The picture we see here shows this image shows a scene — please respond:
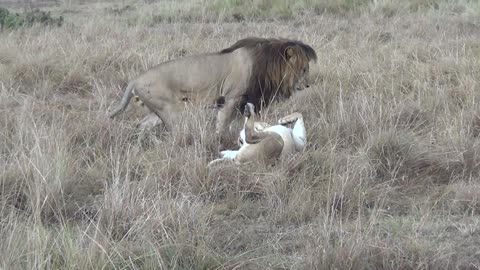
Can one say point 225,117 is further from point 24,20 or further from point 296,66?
point 24,20

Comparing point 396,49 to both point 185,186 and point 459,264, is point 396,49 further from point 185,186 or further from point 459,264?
point 459,264

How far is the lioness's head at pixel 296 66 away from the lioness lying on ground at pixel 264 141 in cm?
52

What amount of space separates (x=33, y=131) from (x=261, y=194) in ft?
5.07

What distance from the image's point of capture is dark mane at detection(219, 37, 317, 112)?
19.9ft

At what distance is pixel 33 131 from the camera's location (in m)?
4.86

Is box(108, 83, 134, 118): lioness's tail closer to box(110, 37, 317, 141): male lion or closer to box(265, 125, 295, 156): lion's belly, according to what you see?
box(110, 37, 317, 141): male lion

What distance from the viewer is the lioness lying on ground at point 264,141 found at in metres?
4.99

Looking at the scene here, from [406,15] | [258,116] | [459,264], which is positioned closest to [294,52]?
[258,116]

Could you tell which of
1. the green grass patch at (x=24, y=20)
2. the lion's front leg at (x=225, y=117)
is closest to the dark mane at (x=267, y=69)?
the lion's front leg at (x=225, y=117)

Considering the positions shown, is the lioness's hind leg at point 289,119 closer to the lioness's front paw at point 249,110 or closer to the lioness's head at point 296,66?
the lioness's front paw at point 249,110

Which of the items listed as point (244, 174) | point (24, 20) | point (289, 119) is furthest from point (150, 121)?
point (24, 20)

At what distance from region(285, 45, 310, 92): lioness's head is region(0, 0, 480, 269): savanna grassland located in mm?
277

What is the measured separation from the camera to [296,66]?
20.1 ft

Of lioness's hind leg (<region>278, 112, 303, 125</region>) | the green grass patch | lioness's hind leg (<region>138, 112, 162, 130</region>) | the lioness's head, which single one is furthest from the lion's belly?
the green grass patch
